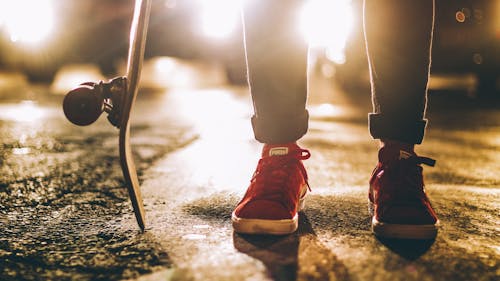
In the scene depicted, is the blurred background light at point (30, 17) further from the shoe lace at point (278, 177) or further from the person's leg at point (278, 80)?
the shoe lace at point (278, 177)

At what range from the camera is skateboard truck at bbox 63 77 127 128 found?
180 cm

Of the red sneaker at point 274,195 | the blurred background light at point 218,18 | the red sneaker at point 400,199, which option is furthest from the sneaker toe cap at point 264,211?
the blurred background light at point 218,18

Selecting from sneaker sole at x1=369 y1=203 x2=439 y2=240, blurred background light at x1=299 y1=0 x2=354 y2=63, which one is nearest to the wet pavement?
sneaker sole at x1=369 y1=203 x2=439 y2=240

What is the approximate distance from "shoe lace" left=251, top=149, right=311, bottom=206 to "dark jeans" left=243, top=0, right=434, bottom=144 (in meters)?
0.08

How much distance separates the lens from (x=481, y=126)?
5305 mm

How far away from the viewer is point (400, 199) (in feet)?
5.97

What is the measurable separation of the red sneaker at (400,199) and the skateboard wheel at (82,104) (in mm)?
966

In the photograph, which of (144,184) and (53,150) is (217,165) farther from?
(53,150)

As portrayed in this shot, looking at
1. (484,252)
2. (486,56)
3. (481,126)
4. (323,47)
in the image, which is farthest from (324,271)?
(323,47)

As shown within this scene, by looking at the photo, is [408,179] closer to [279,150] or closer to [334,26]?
[279,150]

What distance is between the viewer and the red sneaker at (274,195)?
70.5 inches

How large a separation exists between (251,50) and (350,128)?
3.13m

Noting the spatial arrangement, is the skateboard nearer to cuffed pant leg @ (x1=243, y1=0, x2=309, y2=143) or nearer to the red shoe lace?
cuffed pant leg @ (x1=243, y1=0, x2=309, y2=143)

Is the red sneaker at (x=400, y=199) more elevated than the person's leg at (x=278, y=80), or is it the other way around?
the person's leg at (x=278, y=80)
